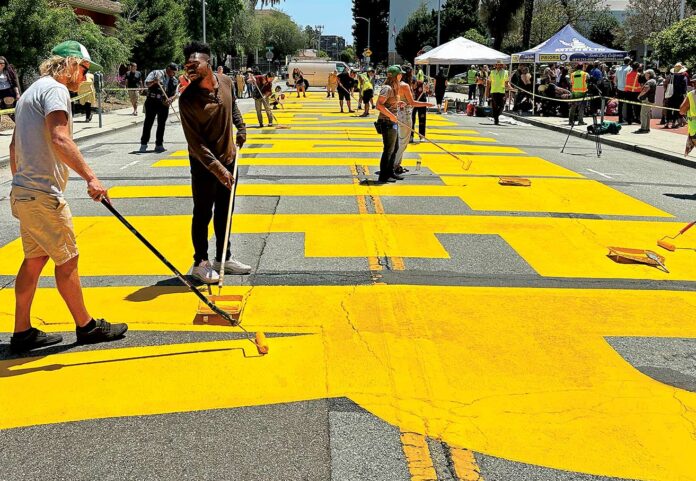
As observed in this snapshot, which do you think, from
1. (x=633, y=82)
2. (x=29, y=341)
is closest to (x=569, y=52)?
(x=633, y=82)

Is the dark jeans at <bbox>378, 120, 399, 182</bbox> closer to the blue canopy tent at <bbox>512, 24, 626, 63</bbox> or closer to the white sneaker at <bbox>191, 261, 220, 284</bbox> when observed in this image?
the white sneaker at <bbox>191, 261, 220, 284</bbox>

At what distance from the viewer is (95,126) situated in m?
20.5

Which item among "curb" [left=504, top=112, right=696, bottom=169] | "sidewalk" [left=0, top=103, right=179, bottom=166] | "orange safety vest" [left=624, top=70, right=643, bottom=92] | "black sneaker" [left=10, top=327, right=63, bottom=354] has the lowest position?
"black sneaker" [left=10, top=327, right=63, bottom=354]

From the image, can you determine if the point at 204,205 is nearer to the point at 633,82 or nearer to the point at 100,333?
the point at 100,333

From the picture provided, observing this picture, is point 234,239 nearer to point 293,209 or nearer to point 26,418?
point 293,209

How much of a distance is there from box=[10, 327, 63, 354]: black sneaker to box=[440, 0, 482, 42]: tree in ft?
234

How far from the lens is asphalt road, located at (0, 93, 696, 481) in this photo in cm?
351

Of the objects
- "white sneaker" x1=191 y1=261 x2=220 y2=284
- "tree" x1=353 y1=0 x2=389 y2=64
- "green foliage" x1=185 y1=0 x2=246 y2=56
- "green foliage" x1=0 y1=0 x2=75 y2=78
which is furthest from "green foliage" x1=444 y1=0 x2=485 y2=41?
"white sneaker" x1=191 y1=261 x2=220 y2=284

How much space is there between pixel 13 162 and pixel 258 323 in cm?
199

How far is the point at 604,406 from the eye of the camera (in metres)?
4.04

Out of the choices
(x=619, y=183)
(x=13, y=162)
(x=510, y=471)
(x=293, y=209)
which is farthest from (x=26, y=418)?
(x=619, y=183)

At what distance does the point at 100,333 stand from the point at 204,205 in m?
1.69

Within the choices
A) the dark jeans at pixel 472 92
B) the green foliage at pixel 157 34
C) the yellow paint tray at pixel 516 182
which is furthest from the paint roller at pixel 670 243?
the green foliage at pixel 157 34

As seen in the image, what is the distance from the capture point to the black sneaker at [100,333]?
15.8 feet
